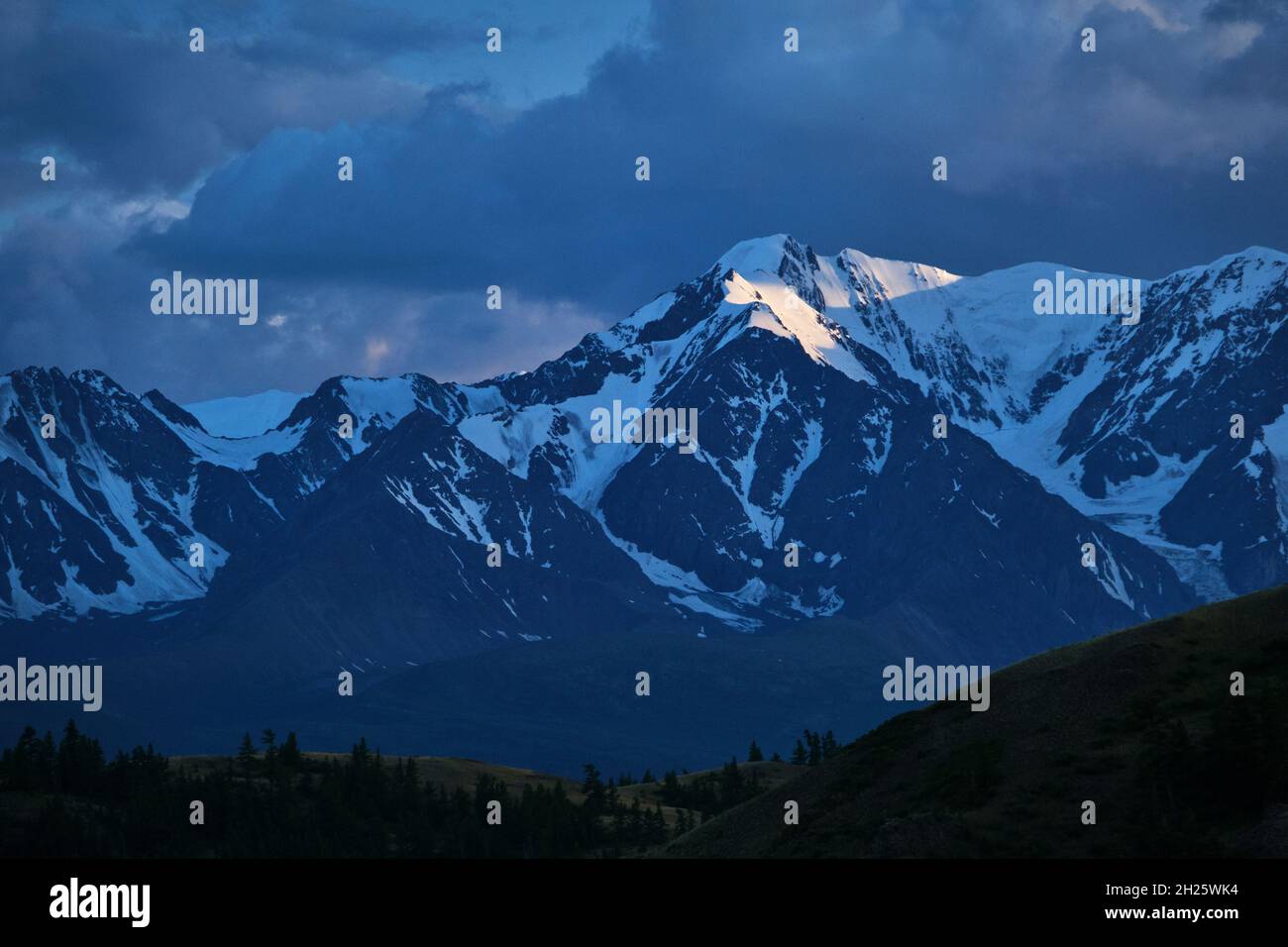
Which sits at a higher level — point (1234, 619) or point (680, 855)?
point (1234, 619)

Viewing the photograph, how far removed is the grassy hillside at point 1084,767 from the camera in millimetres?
111000

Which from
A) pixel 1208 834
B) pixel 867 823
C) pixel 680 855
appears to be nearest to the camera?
pixel 1208 834

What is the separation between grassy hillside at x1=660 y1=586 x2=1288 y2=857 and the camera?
111000 millimetres

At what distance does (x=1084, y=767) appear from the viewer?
4697 inches
